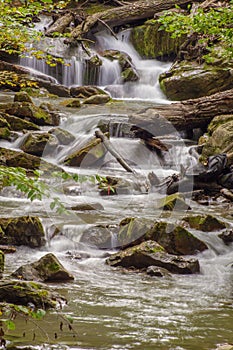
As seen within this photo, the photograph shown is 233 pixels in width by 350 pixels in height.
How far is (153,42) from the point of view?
21891 mm

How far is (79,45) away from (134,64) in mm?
2396

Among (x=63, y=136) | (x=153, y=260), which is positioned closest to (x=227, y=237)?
(x=153, y=260)

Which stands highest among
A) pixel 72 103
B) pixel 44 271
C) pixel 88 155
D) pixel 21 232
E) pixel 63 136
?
pixel 44 271

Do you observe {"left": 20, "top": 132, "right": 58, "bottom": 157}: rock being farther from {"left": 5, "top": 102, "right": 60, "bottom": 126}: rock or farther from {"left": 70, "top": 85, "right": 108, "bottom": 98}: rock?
{"left": 70, "top": 85, "right": 108, "bottom": 98}: rock

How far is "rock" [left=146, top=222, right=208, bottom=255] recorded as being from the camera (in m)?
6.51

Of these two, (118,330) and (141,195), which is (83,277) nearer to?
(118,330)

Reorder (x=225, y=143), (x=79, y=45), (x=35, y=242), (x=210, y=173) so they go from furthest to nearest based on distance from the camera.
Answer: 1. (x=79, y=45)
2. (x=225, y=143)
3. (x=210, y=173)
4. (x=35, y=242)

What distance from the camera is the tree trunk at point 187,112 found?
11.9 metres

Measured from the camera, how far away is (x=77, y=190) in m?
9.96

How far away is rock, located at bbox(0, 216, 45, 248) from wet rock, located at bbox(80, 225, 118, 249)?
61cm

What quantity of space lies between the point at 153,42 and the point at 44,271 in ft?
59.3

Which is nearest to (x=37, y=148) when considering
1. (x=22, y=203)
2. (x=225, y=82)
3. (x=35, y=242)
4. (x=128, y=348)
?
(x=22, y=203)

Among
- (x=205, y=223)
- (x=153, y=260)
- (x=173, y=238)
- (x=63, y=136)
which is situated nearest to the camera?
(x=153, y=260)

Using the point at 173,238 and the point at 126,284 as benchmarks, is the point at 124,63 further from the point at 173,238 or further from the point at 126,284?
the point at 126,284
